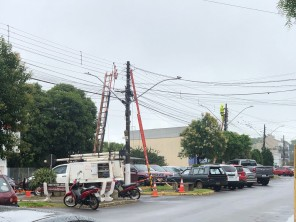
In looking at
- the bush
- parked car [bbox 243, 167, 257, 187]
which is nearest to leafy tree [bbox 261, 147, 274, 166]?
parked car [bbox 243, 167, 257, 187]

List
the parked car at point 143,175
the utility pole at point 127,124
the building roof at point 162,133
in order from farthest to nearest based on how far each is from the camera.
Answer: the building roof at point 162,133 < the parked car at point 143,175 < the utility pole at point 127,124

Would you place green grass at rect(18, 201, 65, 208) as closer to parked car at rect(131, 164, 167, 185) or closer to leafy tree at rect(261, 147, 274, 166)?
parked car at rect(131, 164, 167, 185)

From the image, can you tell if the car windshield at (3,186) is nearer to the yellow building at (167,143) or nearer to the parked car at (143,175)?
the parked car at (143,175)

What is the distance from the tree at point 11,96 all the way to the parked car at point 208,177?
16.2 meters

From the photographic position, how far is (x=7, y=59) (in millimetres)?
18281

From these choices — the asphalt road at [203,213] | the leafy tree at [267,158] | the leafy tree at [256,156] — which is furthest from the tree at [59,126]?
the leafy tree at [267,158]

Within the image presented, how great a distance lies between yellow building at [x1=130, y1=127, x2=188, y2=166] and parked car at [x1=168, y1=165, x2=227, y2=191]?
4713 centimetres

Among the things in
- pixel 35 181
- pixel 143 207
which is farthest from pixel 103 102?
pixel 143 207

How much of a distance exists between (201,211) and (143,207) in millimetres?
2883

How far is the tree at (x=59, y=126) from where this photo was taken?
46.4 m

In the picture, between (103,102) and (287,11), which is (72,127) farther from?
(287,11)

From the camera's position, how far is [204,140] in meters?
46.4

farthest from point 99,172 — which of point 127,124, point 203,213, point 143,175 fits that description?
point 143,175

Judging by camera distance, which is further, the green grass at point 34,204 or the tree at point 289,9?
the green grass at point 34,204
